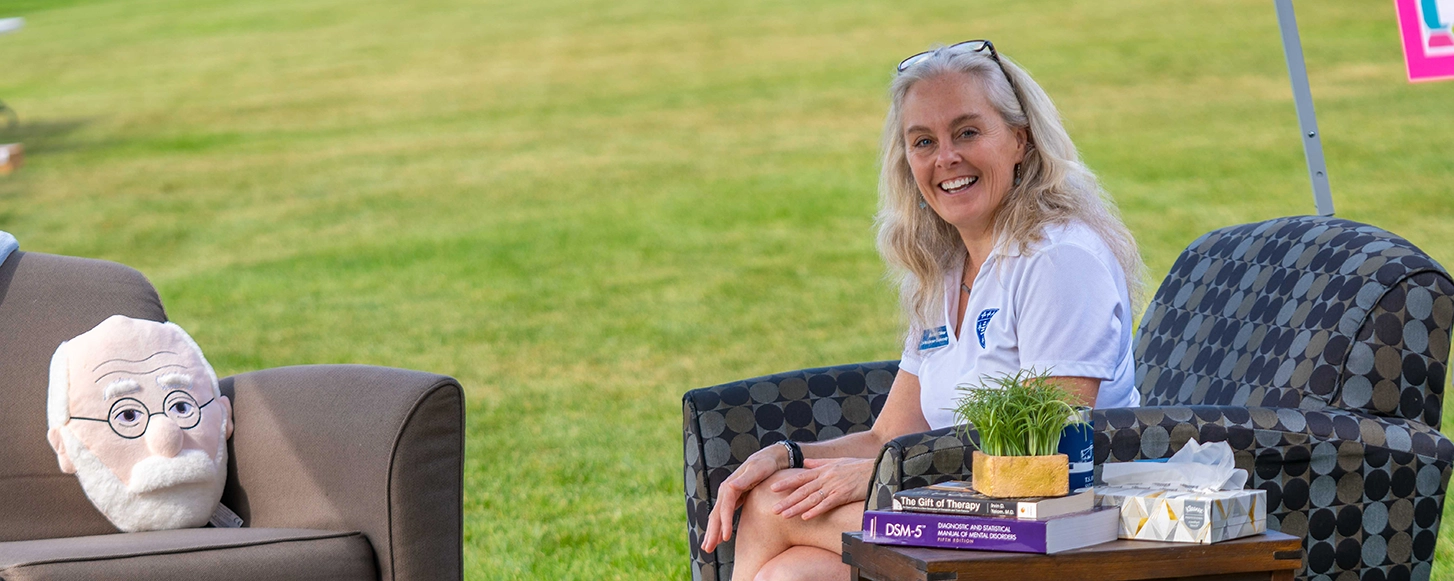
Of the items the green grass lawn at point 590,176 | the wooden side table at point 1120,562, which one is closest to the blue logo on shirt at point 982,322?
the wooden side table at point 1120,562

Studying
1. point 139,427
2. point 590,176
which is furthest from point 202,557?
point 590,176

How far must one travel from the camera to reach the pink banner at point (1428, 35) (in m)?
3.39

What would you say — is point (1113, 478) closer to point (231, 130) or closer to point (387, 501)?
point (387, 501)

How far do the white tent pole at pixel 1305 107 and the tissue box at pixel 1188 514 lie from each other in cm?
153

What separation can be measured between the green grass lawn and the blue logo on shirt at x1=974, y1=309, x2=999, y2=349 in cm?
190

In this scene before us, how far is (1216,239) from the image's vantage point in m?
2.82

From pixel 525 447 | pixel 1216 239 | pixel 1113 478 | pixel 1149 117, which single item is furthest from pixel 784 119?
pixel 1113 478

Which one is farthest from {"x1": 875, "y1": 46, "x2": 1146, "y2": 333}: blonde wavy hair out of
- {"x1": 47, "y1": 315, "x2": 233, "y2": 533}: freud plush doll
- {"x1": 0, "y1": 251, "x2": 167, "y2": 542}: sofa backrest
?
{"x1": 0, "y1": 251, "x2": 167, "y2": 542}: sofa backrest

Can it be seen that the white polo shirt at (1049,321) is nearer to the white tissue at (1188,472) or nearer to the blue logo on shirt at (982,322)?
the blue logo on shirt at (982,322)

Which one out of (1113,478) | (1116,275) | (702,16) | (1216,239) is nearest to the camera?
(1113,478)

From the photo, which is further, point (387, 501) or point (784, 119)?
point (784, 119)

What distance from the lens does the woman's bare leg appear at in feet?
7.16

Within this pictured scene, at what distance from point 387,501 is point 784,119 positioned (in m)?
10.3

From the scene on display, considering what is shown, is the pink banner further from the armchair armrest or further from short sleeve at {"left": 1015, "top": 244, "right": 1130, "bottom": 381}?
the armchair armrest
